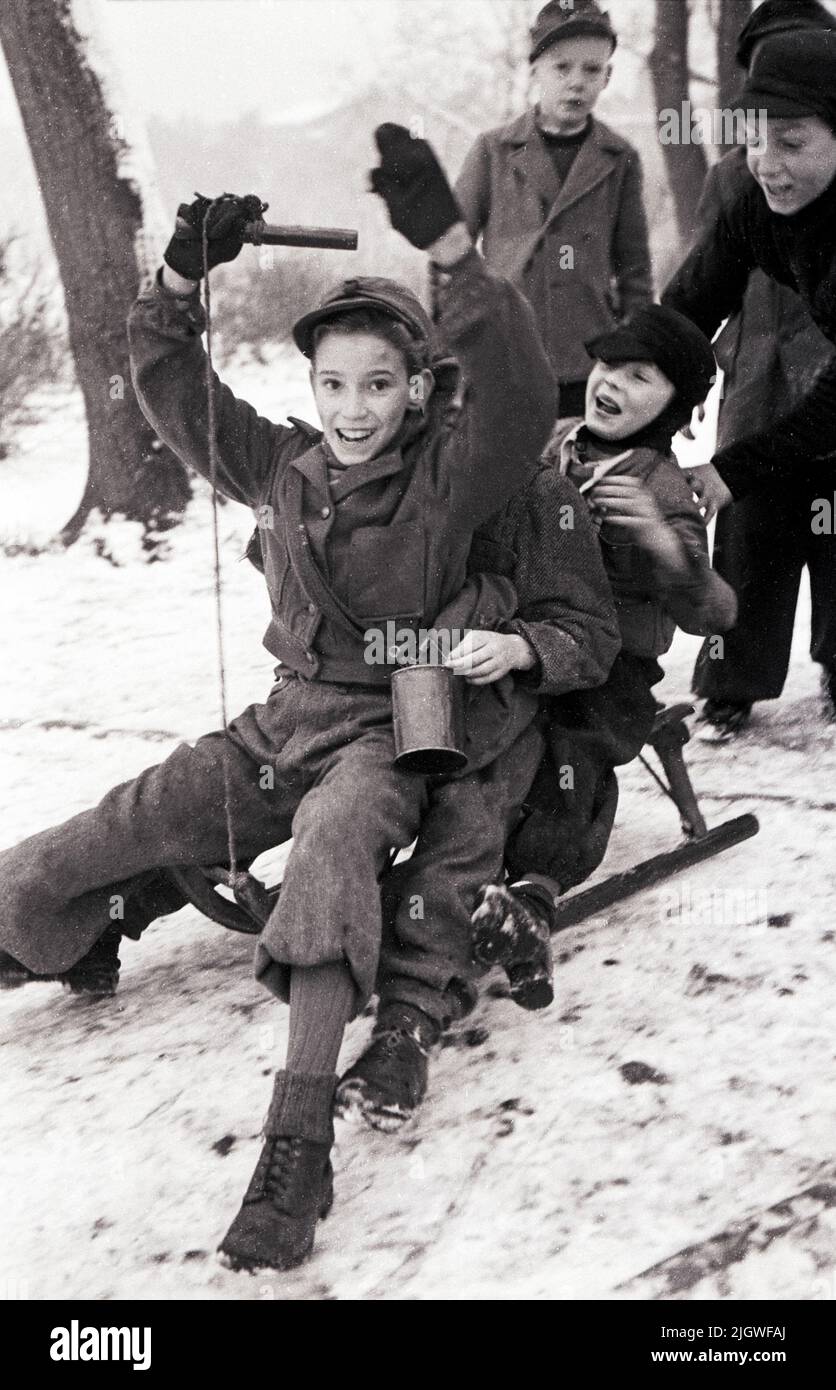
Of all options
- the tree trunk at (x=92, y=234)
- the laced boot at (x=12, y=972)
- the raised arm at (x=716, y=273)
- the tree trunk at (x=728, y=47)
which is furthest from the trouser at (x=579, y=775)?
the tree trunk at (x=728, y=47)

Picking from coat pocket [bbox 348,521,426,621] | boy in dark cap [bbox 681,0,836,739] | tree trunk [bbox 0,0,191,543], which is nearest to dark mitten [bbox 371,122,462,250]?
coat pocket [bbox 348,521,426,621]

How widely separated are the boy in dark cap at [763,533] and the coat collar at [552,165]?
0.59m

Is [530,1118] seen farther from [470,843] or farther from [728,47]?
[728,47]

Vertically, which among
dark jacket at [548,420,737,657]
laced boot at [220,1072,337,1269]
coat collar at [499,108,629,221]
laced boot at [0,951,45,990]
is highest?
coat collar at [499,108,629,221]

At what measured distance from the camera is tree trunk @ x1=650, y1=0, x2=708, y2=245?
10086 mm

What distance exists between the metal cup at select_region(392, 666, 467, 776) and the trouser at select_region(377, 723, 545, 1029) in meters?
0.14

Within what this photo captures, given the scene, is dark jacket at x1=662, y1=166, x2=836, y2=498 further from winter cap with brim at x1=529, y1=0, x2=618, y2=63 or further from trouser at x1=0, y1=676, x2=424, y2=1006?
trouser at x1=0, y1=676, x2=424, y2=1006

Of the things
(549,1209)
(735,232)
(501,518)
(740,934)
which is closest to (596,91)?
(735,232)

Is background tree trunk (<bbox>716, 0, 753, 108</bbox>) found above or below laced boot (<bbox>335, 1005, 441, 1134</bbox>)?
above

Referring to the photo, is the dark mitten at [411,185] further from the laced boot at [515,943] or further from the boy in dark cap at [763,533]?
the boy in dark cap at [763,533]

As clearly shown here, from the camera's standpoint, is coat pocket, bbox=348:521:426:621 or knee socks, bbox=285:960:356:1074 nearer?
knee socks, bbox=285:960:356:1074
